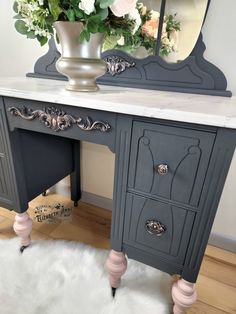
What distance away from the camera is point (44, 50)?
1.22m

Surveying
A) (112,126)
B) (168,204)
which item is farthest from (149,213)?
(112,126)

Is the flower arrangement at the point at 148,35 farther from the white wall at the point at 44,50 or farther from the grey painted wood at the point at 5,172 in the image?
the grey painted wood at the point at 5,172

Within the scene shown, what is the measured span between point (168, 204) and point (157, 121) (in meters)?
0.26

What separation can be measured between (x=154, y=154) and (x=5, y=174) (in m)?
0.69

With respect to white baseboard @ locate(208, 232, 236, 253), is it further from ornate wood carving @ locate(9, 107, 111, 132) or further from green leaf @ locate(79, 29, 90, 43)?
green leaf @ locate(79, 29, 90, 43)

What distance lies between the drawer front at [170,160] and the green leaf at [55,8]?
415 millimetres

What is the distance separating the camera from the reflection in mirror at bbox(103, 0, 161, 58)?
2.93 ft

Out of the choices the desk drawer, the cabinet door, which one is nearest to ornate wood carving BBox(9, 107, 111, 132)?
the desk drawer

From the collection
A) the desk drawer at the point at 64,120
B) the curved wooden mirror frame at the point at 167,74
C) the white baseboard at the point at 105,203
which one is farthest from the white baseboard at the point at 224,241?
the desk drawer at the point at 64,120

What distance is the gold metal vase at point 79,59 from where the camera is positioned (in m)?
0.75

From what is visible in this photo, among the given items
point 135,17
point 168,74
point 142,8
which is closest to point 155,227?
point 168,74

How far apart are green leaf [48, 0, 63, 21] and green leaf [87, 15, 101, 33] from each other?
3.8 inches

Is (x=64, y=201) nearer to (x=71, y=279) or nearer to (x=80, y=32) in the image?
(x=71, y=279)

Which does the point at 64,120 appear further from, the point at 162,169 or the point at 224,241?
the point at 224,241
